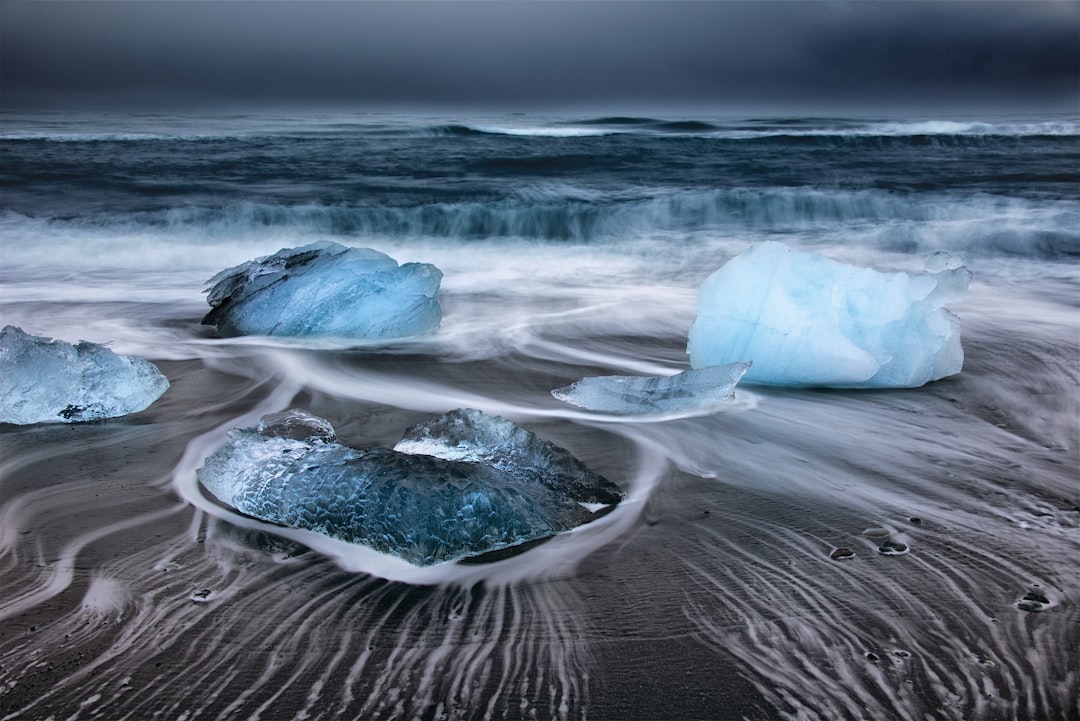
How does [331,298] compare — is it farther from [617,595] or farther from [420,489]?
[617,595]

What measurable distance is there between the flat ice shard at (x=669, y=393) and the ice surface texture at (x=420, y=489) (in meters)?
0.78

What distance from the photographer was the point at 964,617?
6.42 feet

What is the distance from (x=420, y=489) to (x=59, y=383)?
1.87m

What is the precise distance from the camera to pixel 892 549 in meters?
2.29

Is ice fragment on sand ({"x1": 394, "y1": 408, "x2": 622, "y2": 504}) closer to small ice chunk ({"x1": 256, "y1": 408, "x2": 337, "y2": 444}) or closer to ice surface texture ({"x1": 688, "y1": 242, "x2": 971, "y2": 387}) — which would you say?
small ice chunk ({"x1": 256, "y1": 408, "x2": 337, "y2": 444})

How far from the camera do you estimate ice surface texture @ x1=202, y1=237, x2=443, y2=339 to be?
4.61m

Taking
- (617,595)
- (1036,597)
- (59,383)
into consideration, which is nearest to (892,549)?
(1036,597)

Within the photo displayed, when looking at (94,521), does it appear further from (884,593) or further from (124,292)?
(124,292)

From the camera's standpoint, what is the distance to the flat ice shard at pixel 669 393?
339 centimetres

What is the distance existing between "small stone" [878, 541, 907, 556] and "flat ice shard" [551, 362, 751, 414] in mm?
1150

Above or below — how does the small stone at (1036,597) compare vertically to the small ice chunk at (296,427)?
above

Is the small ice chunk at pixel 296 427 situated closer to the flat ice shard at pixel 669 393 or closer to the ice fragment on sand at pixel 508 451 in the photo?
the ice fragment on sand at pixel 508 451

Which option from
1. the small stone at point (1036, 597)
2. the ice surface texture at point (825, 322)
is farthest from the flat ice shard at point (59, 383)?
the small stone at point (1036, 597)

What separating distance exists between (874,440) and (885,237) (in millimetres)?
6623
